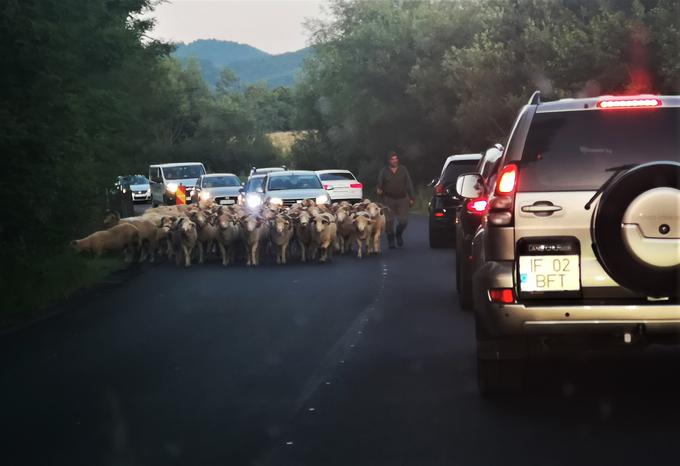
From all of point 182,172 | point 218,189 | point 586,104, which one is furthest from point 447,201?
point 182,172

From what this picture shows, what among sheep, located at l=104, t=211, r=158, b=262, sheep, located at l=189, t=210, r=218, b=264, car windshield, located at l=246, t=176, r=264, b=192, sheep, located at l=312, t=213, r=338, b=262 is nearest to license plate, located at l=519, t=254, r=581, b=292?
sheep, located at l=312, t=213, r=338, b=262

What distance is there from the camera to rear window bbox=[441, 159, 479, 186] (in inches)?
953

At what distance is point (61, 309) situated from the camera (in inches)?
656

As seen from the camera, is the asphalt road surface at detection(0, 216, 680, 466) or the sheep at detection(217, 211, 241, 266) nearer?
the asphalt road surface at detection(0, 216, 680, 466)

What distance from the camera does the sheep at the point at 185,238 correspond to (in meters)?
24.5

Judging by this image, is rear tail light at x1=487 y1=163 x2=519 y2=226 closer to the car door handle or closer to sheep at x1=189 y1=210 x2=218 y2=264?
the car door handle

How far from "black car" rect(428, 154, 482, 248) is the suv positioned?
48.6 feet

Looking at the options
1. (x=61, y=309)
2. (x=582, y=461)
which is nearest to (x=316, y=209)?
(x=61, y=309)

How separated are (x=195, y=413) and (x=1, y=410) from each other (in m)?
1.50

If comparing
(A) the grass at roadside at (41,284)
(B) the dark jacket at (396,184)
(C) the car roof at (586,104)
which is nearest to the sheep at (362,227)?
(B) the dark jacket at (396,184)

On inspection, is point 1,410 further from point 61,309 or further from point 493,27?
point 493,27

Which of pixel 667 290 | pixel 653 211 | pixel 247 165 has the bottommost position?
pixel 247 165

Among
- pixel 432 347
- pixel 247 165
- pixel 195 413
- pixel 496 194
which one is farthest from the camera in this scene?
pixel 247 165

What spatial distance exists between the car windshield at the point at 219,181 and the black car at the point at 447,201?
1936 cm
